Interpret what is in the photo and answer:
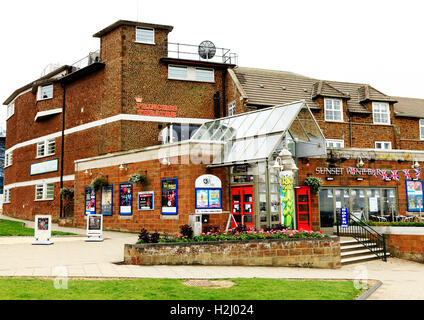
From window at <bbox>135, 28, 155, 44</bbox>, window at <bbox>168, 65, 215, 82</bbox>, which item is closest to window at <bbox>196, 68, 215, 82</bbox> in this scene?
window at <bbox>168, 65, 215, 82</bbox>

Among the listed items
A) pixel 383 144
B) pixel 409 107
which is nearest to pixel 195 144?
pixel 383 144

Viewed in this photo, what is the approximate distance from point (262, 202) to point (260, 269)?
5986mm

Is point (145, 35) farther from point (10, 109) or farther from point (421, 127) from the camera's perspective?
point (421, 127)

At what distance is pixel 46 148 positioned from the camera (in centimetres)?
3172

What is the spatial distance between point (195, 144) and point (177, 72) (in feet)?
34.8

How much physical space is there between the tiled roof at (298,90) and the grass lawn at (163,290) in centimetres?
1801

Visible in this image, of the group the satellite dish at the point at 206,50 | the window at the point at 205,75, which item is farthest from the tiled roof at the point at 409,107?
the satellite dish at the point at 206,50

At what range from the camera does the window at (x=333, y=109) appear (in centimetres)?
2784

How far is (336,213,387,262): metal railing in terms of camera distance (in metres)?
16.7

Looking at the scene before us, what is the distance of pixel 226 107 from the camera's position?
2859 centimetres

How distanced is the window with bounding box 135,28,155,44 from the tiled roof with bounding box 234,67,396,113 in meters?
6.15

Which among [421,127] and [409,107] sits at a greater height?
[409,107]

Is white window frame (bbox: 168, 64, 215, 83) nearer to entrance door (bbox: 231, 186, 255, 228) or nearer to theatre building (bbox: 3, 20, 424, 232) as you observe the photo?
theatre building (bbox: 3, 20, 424, 232)
